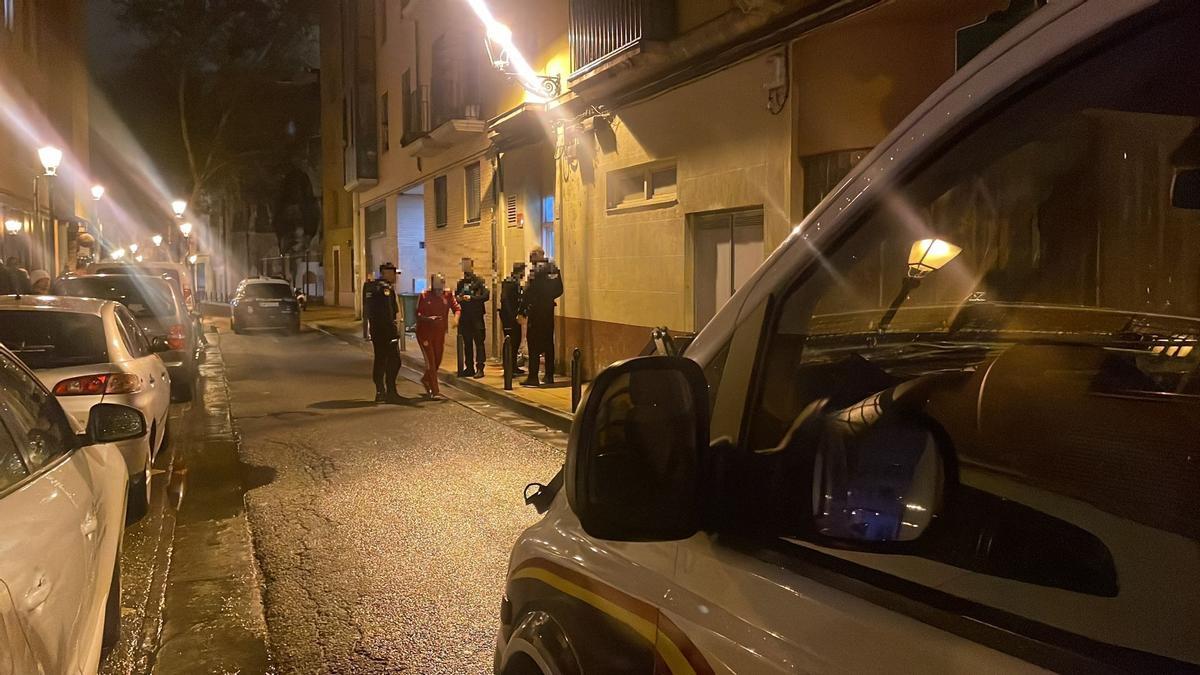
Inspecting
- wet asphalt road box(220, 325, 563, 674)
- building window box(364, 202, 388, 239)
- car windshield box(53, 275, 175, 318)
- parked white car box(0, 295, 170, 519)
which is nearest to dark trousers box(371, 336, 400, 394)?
wet asphalt road box(220, 325, 563, 674)

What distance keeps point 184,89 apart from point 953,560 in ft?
142

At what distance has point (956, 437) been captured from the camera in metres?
1.84

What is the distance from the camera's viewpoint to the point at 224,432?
10672 millimetres

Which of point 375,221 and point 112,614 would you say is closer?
point 112,614

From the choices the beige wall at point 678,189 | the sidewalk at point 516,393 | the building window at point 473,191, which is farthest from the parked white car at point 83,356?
the building window at point 473,191

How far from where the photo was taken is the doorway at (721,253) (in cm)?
1113

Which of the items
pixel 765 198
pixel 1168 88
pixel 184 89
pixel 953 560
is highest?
pixel 184 89

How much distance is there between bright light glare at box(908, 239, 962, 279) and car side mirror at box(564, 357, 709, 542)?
2.08 ft

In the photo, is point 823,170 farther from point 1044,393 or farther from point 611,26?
point 1044,393

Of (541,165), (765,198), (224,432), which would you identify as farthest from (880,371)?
(541,165)

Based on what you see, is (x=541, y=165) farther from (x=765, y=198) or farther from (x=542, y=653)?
(x=542, y=653)

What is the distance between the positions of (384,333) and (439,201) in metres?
10.6

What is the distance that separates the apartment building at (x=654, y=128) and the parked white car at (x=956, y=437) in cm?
755

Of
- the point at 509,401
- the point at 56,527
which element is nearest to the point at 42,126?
the point at 509,401
